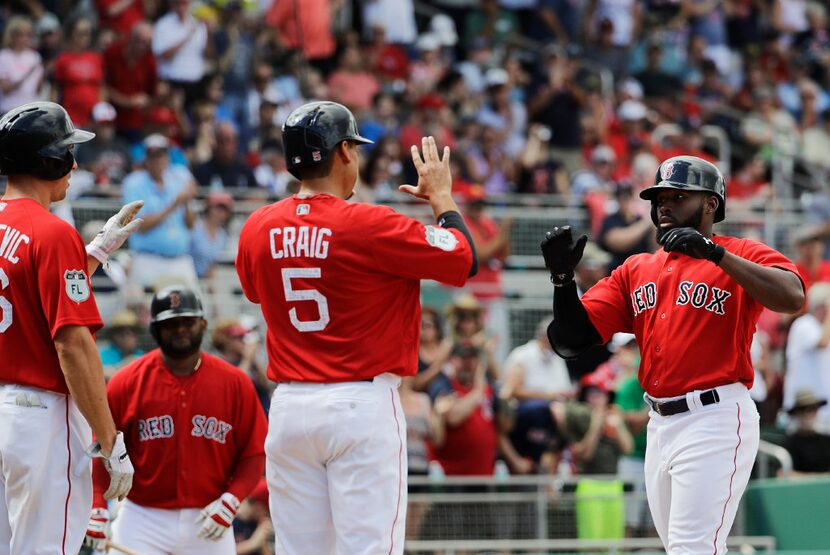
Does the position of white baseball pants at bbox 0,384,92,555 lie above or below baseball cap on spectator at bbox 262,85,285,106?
below

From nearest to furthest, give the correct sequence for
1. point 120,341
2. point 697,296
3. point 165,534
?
point 697,296
point 165,534
point 120,341

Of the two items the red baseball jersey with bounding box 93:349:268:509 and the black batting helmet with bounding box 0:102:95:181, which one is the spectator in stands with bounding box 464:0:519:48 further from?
the black batting helmet with bounding box 0:102:95:181

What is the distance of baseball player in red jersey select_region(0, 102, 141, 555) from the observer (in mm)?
5859

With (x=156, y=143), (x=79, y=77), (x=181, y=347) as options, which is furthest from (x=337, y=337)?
(x=79, y=77)

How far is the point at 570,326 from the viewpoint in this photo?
6.78 metres

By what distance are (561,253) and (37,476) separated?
248 cm

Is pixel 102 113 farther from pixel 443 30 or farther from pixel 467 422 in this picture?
pixel 443 30

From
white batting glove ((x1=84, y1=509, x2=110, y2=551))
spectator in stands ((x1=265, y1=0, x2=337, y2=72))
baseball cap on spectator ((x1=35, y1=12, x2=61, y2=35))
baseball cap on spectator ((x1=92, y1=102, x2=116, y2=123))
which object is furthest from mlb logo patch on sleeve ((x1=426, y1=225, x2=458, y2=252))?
spectator in stands ((x1=265, y1=0, x2=337, y2=72))

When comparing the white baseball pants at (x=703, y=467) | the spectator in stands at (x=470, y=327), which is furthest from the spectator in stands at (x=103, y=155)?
the white baseball pants at (x=703, y=467)

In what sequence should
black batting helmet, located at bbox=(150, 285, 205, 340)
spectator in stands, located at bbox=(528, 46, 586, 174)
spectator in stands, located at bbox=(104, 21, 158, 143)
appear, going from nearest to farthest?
black batting helmet, located at bbox=(150, 285, 205, 340), spectator in stands, located at bbox=(104, 21, 158, 143), spectator in stands, located at bbox=(528, 46, 586, 174)

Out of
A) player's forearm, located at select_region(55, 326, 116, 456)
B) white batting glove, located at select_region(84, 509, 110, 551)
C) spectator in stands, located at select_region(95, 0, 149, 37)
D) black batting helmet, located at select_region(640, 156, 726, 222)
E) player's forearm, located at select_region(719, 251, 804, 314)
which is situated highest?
spectator in stands, located at select_region(95, 0, 149, 37)

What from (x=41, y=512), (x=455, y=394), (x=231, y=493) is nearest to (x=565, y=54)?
(x=455, y=394)

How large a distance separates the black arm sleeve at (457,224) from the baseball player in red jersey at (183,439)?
1.78 metres

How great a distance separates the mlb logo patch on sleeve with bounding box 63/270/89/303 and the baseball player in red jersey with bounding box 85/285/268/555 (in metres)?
1.41
